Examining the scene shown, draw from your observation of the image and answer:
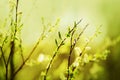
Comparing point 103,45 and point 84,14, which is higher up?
point 84,14

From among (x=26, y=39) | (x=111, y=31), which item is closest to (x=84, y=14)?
(x=111, y=31)

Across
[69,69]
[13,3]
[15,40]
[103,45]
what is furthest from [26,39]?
[103,45]

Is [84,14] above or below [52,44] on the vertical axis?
above

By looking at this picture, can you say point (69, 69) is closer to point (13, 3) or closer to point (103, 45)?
point (103, 45)

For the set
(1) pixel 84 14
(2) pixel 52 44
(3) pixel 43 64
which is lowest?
(3) pixel 43 64

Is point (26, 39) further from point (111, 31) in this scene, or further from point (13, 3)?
point (111, 31)

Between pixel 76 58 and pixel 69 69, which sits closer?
pixel 69 69
